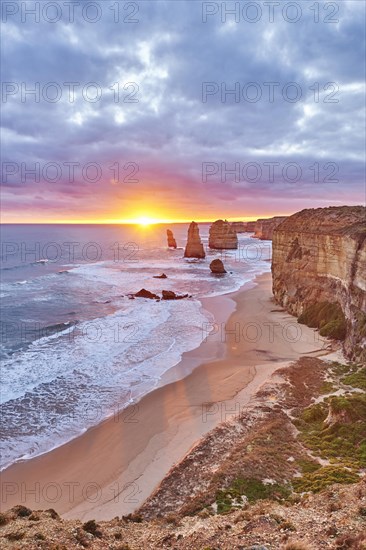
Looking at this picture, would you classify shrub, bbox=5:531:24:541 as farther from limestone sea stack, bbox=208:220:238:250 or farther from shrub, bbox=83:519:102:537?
limestone sea stack, bbox=208:220:238:250

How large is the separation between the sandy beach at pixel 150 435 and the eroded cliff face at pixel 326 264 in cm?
372

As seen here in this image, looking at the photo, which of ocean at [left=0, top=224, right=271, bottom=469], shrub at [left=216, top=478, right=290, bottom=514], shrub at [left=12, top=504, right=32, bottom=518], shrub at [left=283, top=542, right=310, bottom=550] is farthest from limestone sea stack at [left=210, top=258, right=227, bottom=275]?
shrub at [left=283, top=542, right=310, bottom=550]

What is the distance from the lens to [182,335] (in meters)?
30.3

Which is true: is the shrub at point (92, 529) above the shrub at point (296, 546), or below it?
below

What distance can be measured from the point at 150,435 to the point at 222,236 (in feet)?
317

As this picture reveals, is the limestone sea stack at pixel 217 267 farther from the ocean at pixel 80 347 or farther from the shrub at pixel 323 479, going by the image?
the shrub at pixel 323 479

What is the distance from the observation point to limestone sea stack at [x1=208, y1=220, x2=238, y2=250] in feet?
358

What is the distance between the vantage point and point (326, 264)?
30969 mm

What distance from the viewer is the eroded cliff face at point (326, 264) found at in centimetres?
2334

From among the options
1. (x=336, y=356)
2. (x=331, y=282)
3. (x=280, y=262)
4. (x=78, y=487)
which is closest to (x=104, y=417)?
(x=78, y=487)

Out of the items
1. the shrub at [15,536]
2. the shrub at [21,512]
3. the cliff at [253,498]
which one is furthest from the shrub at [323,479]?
the shrub at [21,512]

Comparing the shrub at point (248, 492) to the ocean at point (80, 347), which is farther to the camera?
the ocean at point (80, 347)

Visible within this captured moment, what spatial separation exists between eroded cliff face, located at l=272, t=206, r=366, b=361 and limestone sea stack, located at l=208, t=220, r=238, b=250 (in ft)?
224

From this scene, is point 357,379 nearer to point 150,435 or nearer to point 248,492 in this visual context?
point 248,492
